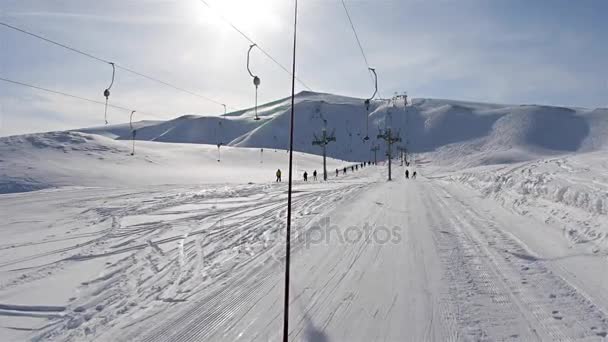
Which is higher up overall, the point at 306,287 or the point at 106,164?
the point at 106,164

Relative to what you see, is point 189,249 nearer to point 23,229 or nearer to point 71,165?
point 23,229

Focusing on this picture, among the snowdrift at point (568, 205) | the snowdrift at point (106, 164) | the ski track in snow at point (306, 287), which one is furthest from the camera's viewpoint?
the snowdrift at point (106, 164)

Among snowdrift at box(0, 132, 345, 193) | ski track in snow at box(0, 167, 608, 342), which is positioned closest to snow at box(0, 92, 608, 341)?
ski track in snow at box(0, 167, 608, 342)

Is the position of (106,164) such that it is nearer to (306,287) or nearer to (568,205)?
(306,287)

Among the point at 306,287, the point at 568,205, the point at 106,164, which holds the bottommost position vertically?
the point at 306,287

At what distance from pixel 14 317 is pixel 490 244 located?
32.1 ft

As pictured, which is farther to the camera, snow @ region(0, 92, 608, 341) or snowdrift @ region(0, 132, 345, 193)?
snowdrift @ region(0, 132, 345, 193)

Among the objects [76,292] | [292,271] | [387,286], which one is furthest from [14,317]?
[387,286]

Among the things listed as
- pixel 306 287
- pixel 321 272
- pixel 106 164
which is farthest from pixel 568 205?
pixel 106 164

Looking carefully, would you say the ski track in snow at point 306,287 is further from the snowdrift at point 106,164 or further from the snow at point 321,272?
the snowdrift at point 106,164

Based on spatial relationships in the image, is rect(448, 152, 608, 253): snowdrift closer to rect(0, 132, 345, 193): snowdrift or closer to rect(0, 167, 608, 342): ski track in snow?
rect(0, 167, 608, 342): ski track in snow

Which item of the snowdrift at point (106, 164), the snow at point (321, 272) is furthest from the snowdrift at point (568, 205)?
the snowdrift at point (106, 164)

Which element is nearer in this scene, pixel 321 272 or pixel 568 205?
pixel 321 272

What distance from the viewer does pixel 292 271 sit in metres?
7.37
